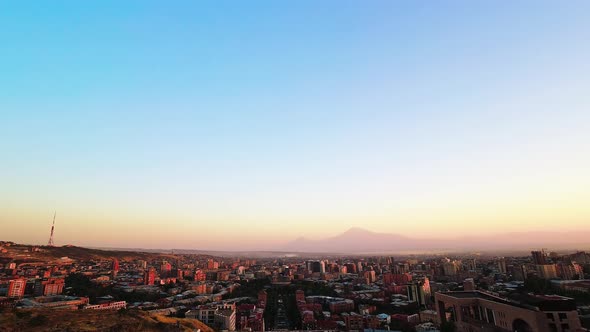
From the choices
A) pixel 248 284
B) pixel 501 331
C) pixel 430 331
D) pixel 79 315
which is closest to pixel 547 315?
pixel 501 331

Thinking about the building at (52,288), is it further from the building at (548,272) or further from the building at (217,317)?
the building at (548,272)

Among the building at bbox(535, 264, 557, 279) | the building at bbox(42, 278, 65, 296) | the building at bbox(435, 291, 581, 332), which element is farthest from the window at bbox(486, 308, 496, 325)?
the building at bbox(42, 278, 65, 296)

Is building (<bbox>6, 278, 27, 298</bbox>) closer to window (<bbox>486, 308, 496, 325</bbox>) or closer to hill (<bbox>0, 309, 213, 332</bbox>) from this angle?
hill (<bbox>0, 309, 213, 332</bbox>)

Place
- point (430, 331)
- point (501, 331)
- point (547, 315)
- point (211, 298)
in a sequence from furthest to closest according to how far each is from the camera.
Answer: point (211, 298) → point (430, 331) → point (501, 331) → point (547, 315)

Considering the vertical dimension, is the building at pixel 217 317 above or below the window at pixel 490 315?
below

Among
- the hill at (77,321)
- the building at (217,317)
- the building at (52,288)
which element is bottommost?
the building at (217,317)

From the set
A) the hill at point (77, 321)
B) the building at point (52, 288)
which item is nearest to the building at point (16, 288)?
the building at point (52, 288)

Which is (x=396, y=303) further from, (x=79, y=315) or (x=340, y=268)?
(x=340, y=268)

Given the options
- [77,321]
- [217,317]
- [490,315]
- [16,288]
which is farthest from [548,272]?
[16,288]

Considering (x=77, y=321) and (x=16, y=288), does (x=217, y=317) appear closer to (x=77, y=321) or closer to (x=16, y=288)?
(x=77, y=321)
